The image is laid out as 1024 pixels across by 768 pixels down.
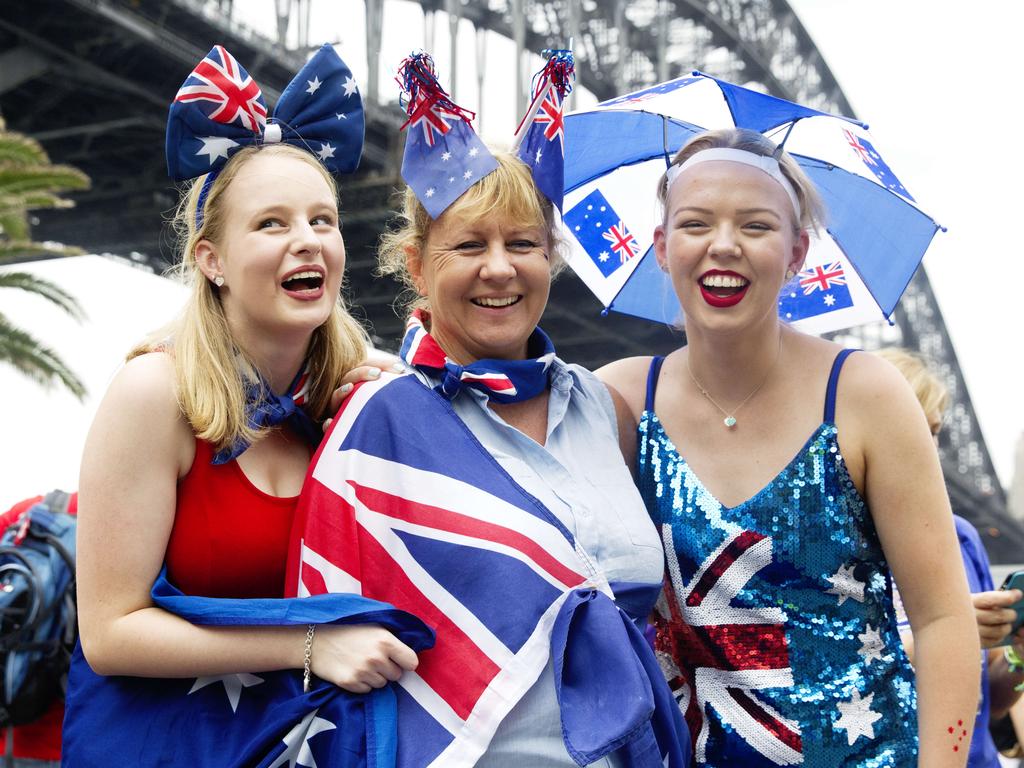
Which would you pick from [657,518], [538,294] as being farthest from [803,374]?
[538,294]

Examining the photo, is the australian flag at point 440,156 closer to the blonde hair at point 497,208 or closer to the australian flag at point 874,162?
the blonde hair at point 497,208

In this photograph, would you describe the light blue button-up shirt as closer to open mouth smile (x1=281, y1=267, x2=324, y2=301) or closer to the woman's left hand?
the woman's left hand

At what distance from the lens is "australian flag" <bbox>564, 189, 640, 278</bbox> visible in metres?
3.12

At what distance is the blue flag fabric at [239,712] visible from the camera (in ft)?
6.57

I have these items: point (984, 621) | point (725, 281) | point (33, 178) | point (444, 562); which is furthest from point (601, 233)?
point (33, 178)

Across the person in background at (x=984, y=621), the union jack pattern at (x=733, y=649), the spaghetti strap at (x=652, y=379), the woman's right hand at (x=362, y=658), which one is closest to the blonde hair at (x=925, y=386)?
the person in background at (x=984, y=621)

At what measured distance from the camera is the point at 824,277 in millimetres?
3008

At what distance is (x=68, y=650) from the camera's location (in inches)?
167

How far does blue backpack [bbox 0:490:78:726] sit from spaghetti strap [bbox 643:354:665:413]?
2.54 meters

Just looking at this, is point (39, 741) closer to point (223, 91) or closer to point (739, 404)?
point (223, 91)

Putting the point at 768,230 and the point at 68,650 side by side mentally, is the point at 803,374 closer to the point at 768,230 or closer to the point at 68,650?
the point at 768,230

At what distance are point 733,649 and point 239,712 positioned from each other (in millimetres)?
986

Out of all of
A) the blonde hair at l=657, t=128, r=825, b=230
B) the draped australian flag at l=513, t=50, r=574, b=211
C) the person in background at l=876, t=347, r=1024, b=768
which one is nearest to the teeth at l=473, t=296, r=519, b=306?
the draped australian flag at l=513, t=50, r=574, b=211

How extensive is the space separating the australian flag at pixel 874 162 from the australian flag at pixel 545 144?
30.5 inches
